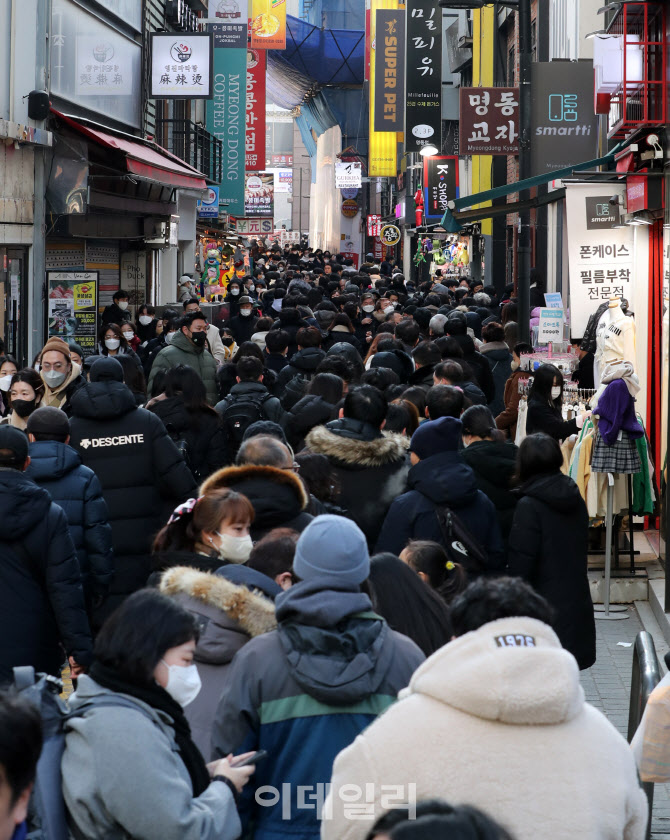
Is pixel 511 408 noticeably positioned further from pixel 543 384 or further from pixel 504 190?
pixel 504 190

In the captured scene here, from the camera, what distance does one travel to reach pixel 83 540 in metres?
6.62

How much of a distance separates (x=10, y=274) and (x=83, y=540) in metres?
9.73

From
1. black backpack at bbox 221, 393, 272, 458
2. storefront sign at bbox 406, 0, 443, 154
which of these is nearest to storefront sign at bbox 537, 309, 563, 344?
black backpack at bbox 221, 393, 272, 458

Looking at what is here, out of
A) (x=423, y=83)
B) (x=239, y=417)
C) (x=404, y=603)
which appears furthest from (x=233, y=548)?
(x=423, y=83)

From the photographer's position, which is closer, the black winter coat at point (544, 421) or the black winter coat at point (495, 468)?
the black winter coat at point (495, 468)

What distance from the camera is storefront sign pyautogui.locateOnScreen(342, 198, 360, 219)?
233ft

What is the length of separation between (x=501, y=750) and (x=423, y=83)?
3409 centimetres

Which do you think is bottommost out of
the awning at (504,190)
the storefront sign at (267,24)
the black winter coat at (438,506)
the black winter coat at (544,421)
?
the black winter coat at (438,506)

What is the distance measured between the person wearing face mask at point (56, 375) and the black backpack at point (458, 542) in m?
3.77

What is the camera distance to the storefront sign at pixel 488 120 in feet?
62.5

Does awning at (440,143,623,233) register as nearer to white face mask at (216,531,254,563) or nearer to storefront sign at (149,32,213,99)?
storefront sign at (149,32,213,99)

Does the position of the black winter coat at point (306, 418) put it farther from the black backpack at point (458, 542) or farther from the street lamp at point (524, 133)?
the street lamp at point (524, 133)

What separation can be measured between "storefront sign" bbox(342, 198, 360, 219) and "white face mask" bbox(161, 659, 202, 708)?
6854 centimetres

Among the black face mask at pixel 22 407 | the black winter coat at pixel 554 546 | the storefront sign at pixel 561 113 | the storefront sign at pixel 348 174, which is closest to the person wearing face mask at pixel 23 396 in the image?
the black face mask at pixel 22 407
